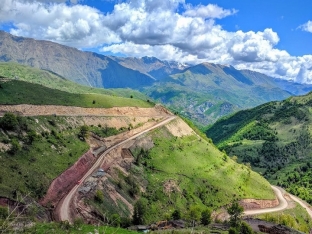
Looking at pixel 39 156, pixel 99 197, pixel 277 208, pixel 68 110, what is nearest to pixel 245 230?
pixel 99 197

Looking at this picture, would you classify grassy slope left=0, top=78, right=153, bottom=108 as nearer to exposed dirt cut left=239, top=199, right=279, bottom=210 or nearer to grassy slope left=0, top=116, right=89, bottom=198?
grassy slope left=0, top=116, right=89, bottom=198

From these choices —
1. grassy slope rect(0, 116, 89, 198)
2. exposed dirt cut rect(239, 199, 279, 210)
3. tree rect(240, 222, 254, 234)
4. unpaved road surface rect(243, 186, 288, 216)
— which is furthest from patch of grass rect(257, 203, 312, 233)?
grassy slope rect(0, 116, 89, 198)

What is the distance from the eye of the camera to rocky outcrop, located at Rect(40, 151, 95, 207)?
85.8 m

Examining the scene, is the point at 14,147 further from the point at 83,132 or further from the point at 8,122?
the point at 83,132

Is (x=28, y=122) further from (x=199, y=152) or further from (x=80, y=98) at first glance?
(x=199, y=152)

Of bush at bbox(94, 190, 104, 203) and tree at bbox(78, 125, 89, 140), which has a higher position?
tree at bbox(78, 125, 89, 140)

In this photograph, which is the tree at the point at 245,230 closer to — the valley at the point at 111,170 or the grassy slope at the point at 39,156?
the valley at the point at 111,170

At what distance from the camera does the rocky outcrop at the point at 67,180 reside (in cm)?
8581

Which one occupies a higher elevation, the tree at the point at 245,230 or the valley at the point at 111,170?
the valley at the point at 111,170

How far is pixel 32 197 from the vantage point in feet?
258

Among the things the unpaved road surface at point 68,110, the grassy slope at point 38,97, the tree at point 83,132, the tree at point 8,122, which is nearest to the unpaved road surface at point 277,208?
the tree at point 83,132

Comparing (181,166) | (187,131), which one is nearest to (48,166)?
(181,166)

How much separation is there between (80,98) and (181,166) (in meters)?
64.2

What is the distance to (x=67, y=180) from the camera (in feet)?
321
